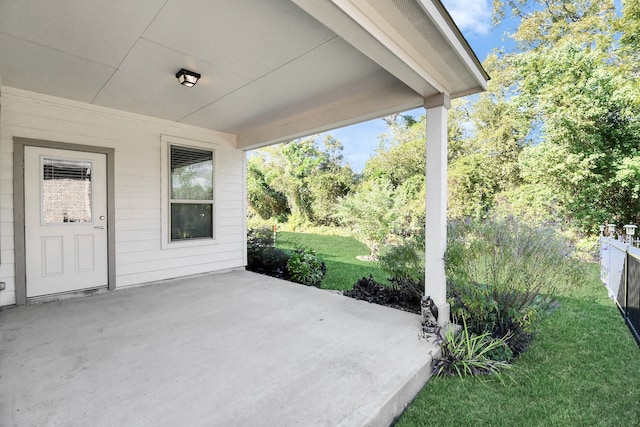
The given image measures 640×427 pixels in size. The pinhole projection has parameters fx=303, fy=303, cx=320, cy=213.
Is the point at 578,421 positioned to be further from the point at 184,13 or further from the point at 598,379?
the point at 184,13

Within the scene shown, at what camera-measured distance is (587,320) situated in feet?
11.8

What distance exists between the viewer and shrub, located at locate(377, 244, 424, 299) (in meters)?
3.72

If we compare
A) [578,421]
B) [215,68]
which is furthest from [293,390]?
[215,68]

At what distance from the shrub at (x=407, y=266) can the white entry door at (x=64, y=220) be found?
3.83m

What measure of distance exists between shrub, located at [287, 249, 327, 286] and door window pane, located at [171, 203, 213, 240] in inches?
59.8

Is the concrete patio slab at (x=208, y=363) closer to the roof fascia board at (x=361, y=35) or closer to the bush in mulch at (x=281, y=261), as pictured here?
the bush in mulch at (x=281, y=261)

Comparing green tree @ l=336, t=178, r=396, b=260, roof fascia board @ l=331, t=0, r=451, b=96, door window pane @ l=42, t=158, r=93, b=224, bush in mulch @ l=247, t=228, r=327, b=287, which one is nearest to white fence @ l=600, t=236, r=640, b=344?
roof fascia board @ l=331, t=0, r=451, b=96

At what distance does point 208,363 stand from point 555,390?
257cm

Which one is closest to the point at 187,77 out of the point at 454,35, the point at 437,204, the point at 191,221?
the point at 454,35

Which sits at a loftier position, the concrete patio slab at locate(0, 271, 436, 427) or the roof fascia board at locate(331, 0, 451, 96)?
the roof fascia board at locate(331, 0, 451, 96)

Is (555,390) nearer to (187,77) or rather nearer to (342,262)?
(187,77)

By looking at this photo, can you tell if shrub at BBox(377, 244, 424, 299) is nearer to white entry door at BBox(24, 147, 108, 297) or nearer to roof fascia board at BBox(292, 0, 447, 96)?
roof fascia board at BBox(292, 0, 447, 96)

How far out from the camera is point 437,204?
120 inches

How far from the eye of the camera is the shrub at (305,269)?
512 centimetres
